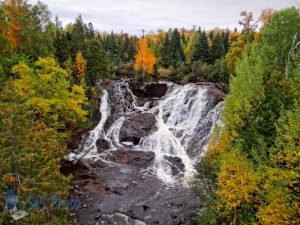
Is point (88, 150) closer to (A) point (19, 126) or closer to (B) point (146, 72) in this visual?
(A) point (19, 126)

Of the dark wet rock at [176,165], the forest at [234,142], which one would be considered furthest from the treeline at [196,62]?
the forest at [234,142]

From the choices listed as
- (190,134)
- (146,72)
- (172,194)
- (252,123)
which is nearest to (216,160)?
(252,123)

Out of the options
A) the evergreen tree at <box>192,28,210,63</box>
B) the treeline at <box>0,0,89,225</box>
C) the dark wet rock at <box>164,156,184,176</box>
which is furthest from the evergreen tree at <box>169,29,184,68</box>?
the dark wet rock at <box>164,156,184,176</box>

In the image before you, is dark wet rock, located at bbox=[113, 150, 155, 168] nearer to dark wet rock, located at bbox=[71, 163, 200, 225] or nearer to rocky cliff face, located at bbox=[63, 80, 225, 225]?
rocky cliff face, located at bbox=[63, 80, 225, 225]

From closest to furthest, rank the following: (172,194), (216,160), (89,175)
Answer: (216,160) < (172,194) < (89,175)

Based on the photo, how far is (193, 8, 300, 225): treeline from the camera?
43.4ft

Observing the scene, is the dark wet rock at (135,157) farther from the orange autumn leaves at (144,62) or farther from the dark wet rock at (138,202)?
the orange autumn leaves at (144,62)

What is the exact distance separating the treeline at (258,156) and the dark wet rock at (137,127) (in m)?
15.6

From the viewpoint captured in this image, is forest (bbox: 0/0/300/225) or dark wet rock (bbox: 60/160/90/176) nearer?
forest (bbox: 0/0/300/225)

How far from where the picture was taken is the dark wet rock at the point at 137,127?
1359 inches

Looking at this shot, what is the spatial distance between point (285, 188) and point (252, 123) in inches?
149

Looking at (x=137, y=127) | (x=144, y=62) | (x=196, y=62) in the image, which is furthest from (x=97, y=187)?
(x=196, y=62)

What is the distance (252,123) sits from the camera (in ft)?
52.3

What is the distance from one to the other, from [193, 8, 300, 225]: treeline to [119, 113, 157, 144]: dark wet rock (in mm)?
15607
